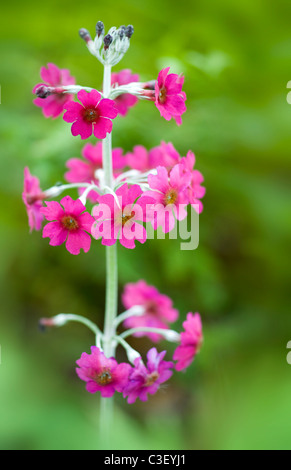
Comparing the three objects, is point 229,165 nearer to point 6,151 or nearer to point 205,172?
point 205,172

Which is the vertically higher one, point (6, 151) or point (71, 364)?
point (6, 151)

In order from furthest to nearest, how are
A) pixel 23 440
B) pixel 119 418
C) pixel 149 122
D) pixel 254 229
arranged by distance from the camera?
pixel 254 229
pixel 149 122
pixel 119 418
pixel 23 440

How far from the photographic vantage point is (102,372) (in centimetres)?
140

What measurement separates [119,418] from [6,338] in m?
0.67

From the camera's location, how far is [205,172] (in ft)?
9.36

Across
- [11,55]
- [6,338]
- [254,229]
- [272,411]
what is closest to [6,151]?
[11,55]

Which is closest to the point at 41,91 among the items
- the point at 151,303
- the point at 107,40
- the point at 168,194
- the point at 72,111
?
the point at 72,111

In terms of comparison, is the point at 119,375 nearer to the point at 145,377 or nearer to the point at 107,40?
the point at 145,377

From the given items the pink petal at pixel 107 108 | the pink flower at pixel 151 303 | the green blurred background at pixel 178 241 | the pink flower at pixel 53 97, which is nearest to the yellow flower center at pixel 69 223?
the pink petal at pixel 107 108

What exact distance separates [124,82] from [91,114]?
0.35m

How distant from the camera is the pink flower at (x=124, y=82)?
1607mm

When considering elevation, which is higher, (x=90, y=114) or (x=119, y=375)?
(x=90, y=114)

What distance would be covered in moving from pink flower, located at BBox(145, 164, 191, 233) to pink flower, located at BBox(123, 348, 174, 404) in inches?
14.8

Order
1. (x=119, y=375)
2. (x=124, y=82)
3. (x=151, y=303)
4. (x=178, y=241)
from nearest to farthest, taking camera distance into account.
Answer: (x=119, y=375) < (x=124, y=82) < (x=151, y=303) < (x=178, y=241)
